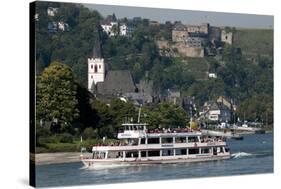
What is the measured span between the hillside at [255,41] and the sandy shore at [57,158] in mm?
3840

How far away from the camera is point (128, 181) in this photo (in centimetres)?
1625

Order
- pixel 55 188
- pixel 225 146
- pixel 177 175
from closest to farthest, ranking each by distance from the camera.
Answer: pixel 55 188
pixel 177 175
pixel 225 146

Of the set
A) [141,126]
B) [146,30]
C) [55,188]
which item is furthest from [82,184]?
[146,30]

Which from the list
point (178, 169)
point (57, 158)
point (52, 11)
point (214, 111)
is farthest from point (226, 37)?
point (57, 158)

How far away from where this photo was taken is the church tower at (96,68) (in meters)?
16.4

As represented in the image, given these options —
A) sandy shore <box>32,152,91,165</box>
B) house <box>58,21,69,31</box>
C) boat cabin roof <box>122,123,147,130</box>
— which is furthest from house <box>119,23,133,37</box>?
sandy shore <box>32,152,91,165</box>

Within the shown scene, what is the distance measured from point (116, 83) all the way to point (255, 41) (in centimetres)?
314

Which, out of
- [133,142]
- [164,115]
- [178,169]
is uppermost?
[164,115]

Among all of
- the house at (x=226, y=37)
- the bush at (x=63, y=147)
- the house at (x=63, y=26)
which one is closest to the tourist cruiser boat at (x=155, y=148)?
the bush at (x=63, y=147)

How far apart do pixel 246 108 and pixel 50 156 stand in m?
4.44

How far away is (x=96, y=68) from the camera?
16.6 meters

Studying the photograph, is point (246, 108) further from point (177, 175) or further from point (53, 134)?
point (53, 134)

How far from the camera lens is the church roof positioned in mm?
16578

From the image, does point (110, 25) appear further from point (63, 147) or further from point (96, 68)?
point (63, 147)
